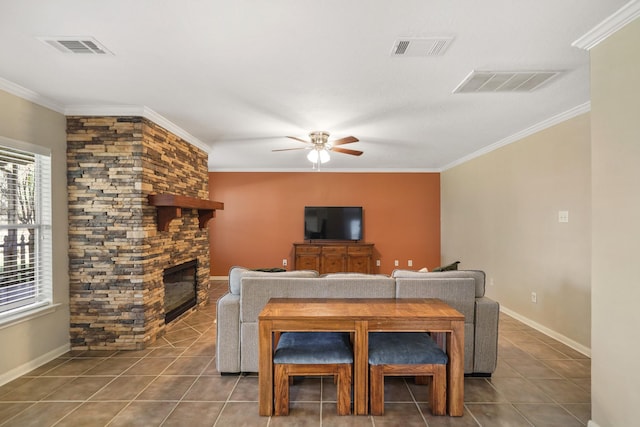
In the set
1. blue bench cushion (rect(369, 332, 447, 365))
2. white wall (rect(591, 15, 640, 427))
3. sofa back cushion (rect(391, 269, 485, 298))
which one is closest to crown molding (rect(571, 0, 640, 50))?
white wall (rect(591, 15, 640, 427))

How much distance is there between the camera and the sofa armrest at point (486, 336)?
264 cm

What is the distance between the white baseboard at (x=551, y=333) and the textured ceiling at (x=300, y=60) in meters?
2.51

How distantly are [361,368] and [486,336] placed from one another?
1.27 metres

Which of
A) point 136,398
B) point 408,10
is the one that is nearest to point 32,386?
point 136,398

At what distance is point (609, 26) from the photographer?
1.78 m

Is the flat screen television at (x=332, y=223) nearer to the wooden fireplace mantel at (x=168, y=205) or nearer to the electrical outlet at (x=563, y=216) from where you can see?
the wooden fireplace mantel at (x=168, y=205)

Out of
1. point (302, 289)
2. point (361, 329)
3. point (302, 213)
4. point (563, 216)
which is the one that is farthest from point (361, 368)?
point (302, 213)

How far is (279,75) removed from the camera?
2.45 m

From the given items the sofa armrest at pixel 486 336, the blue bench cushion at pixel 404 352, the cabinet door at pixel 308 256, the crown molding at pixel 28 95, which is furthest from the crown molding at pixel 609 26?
the cabinet door at pixel 308 256

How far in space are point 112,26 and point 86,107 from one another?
5.96 feet

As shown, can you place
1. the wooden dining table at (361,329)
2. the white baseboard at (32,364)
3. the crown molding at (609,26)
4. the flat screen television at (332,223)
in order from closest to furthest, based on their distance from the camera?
the crown molding at (609,26)
the wooden dining table at (361,329)
the white baseboard at (32,364)
the flat screen television at (332,223)

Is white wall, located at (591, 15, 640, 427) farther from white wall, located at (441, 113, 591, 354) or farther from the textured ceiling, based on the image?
white wall, located at (441, 113, 591, 354)

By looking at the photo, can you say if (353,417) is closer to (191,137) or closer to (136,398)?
(136,398)

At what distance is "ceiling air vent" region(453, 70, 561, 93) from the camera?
2.43 m
